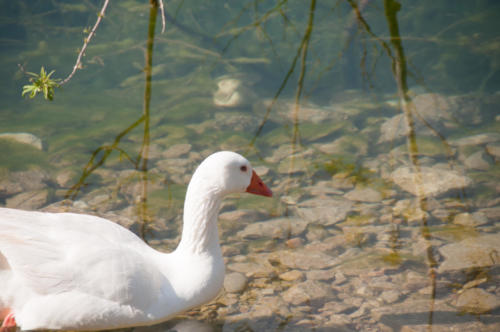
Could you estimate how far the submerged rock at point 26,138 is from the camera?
23.1 feet

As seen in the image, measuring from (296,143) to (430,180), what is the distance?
2.07 m

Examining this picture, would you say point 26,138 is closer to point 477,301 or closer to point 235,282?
point 235,282

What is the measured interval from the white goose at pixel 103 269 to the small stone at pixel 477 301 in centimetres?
195

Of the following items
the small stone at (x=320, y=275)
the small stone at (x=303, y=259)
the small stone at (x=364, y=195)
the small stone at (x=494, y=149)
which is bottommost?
the small stone at (x=320, y=275)

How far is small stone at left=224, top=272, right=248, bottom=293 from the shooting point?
4266 millimetres

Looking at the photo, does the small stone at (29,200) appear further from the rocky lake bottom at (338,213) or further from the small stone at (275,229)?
the small stone at (275,229)

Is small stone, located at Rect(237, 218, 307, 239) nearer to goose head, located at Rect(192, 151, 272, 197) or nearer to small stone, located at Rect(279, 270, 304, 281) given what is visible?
small stone, located at Rect(279, 270, 304, 281)

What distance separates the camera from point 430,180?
20.0ft

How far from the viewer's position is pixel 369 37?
10.1 meters

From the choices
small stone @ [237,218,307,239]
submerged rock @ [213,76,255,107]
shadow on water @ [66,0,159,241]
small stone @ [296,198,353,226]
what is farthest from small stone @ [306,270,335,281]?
submerged rock @ [213,76,255,107]

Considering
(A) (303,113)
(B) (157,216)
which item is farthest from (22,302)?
(A) (303,113)

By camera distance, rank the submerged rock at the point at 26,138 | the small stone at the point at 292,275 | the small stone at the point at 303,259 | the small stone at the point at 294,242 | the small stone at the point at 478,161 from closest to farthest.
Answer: the small stone at the point at 292,275 < the small stone at the point at 303,259 < the small stone at the point at 294,242 < the small stone at the point at 478,161 < the submerged rock at the point at 26,138

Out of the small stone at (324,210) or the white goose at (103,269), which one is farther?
the small stone at (324,210)

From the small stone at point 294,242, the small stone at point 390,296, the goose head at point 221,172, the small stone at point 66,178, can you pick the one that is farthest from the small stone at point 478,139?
the small stone at point 66,178
